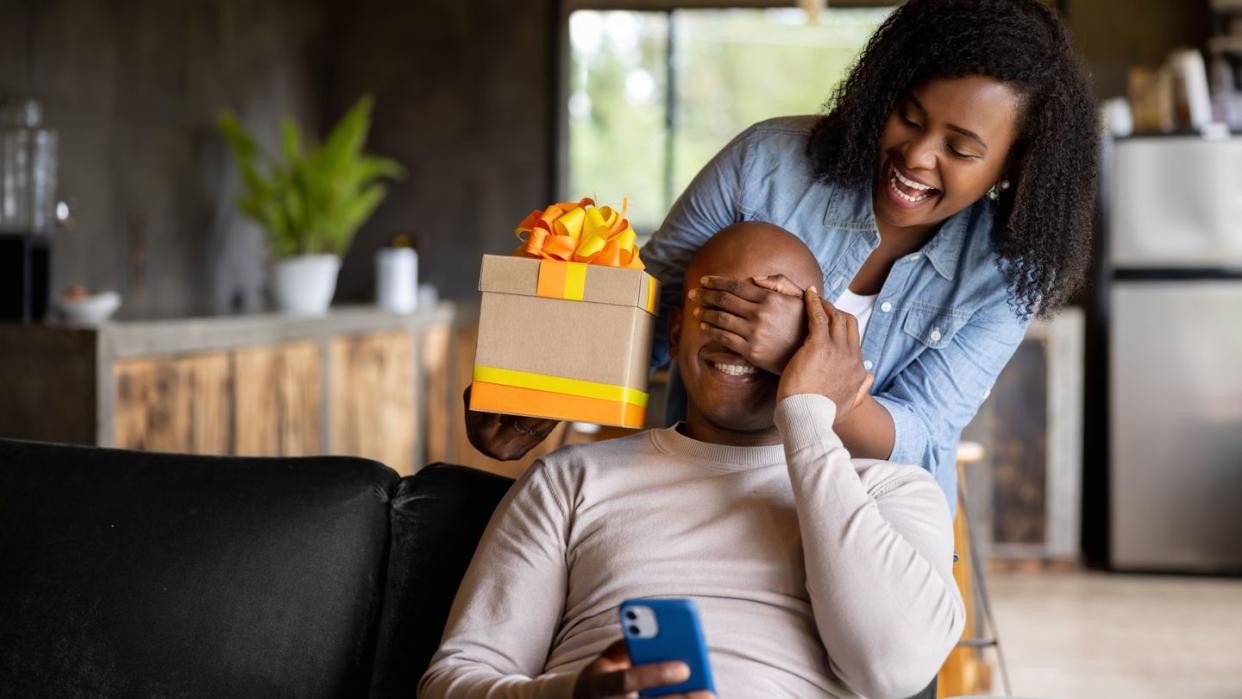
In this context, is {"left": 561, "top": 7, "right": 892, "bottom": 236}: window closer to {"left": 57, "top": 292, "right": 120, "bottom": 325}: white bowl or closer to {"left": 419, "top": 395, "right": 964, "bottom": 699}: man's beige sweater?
{"left": 57, "top": 292, "right": 120, "bottom": 325}: white bowl

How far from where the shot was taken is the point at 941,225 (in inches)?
69.6

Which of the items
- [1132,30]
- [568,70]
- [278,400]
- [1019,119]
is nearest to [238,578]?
[1019,119]

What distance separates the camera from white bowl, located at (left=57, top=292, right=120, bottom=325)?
10.0 feet

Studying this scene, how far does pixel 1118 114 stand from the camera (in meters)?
5.06

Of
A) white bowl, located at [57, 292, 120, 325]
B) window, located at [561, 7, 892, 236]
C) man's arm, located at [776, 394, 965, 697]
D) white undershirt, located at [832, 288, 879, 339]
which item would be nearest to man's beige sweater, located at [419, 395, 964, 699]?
man's arm, located at [776, 394, 965, 697]

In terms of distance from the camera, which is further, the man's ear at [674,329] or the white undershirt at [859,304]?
the white undershirt at [859,304]

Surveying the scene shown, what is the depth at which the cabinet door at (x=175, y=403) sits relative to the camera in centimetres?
309

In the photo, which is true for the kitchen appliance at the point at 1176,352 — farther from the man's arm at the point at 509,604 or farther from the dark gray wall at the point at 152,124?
the man's arm at the point at 509,604

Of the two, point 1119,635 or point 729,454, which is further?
point 1119,635

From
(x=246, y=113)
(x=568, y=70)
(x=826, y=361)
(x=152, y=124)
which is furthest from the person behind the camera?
(x=568, y=70)

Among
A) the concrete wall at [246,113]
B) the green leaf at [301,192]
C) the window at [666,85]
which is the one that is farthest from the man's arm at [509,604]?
the window at [666,85]

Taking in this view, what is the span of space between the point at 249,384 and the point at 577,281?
2472 millimetres

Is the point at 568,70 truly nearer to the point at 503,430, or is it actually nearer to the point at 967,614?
the point at 967,614

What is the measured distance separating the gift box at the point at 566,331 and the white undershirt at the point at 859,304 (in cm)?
38
